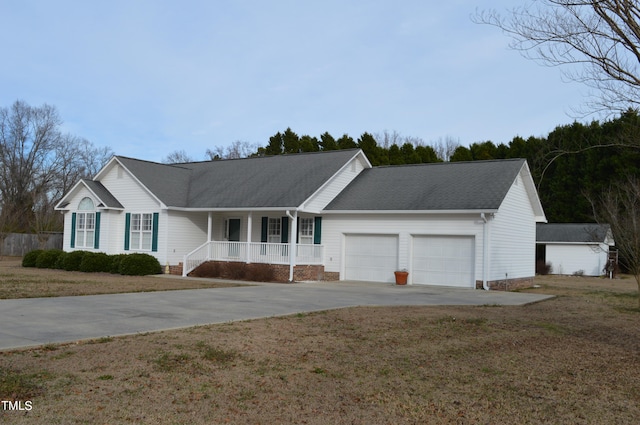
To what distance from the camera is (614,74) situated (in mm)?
8852

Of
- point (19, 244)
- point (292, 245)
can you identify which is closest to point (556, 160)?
point (292, 245)

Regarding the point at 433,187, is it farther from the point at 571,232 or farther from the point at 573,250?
the point at 571,232

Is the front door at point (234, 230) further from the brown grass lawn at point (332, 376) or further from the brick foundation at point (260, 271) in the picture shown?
the brown grass lawn at point (332, 376)

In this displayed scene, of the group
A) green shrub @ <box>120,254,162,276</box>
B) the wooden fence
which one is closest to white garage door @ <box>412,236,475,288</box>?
green shrub @ <box>120,254,162,276</box>

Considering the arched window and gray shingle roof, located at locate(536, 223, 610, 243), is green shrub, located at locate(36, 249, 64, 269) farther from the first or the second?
gray shingle roof, located at locate(536, 223, 610, 243)

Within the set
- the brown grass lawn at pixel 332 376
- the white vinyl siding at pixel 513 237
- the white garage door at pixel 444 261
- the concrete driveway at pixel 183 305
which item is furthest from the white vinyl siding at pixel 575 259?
the brown grass lawn at pixel 332 376

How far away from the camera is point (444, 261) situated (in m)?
22.9

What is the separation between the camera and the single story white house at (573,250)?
1492 inches

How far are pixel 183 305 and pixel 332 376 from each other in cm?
772

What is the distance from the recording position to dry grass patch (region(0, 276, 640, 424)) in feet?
19.4

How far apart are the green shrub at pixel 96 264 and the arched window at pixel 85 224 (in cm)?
200

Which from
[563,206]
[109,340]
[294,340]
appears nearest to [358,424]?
[294,340]

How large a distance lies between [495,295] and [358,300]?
5451mm

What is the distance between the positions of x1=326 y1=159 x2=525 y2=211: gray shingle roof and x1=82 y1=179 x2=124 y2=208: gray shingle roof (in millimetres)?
10547
